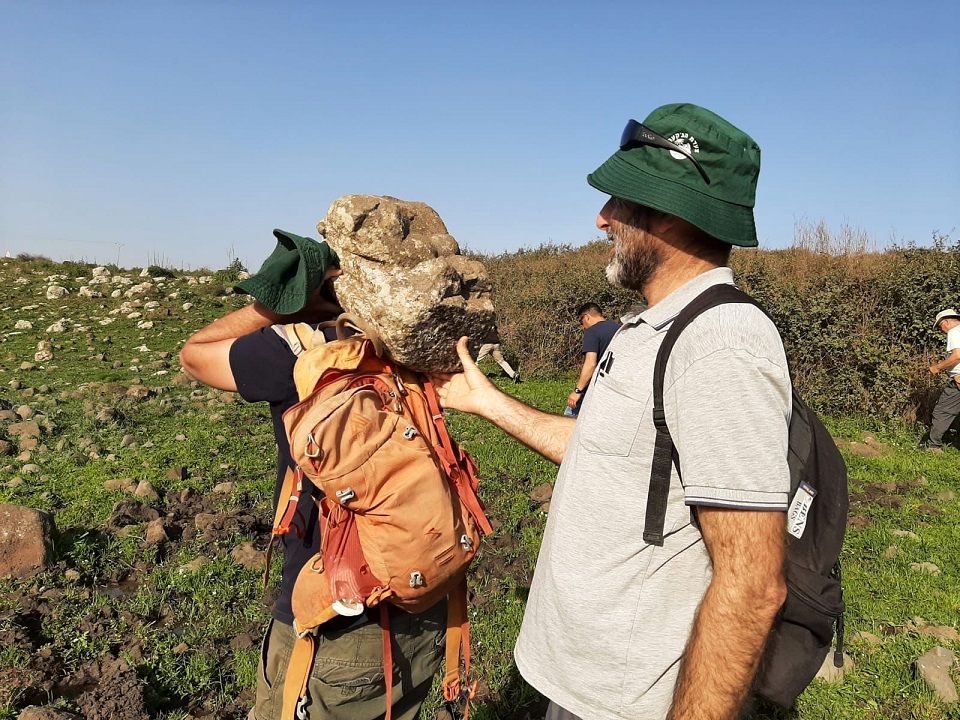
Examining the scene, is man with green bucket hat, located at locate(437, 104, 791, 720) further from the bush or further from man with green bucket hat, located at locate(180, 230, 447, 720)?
the bush

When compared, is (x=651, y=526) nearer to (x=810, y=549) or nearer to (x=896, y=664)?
(x=810, y=549)

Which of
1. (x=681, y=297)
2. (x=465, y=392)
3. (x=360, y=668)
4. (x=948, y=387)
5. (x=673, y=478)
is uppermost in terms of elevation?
(x=681, y=297)

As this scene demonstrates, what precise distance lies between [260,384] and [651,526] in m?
1.27

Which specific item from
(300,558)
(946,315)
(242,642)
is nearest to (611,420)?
(300,558)

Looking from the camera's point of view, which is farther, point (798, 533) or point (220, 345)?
point (220, 345)

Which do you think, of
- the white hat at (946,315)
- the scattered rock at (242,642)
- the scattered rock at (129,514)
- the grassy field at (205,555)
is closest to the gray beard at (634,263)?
the grassy field at (205,555)

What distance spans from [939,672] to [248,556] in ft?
14.9

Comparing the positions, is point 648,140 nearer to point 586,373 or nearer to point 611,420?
point 611,420

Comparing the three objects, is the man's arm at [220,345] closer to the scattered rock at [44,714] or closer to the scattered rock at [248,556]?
the scattered rock at [44,714]

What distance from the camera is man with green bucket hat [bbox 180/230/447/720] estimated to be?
2.22 meters

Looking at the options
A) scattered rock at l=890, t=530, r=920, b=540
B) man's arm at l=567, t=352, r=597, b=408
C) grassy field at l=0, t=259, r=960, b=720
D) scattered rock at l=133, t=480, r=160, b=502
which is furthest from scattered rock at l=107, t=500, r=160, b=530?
scattered rock at l=890, t=530, r=920, b=540

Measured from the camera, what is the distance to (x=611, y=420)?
1842mm

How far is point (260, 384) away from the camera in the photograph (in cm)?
226

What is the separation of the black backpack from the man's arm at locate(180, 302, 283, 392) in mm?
1369
